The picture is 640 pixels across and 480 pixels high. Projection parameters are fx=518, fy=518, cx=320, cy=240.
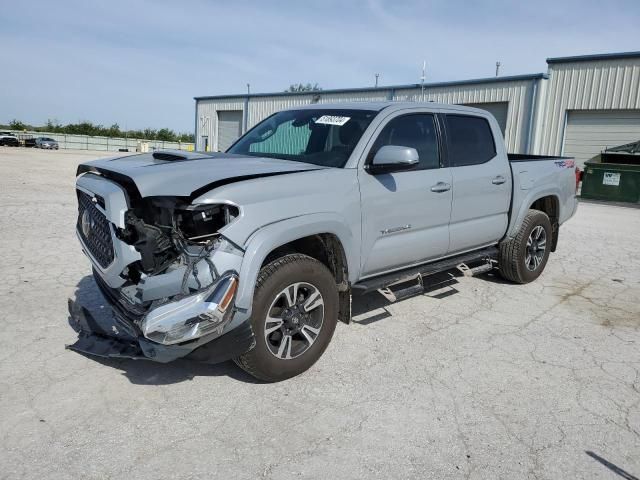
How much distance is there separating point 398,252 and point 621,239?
7.19 metres

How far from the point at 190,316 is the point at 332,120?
232cm

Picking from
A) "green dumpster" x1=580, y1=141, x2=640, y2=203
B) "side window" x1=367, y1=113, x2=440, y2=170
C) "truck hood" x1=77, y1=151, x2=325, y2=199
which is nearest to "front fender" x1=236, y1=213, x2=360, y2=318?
"truck hood" x1=77, y1=151, x2=325, y2=199

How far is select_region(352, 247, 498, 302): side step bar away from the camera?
4.11 metres

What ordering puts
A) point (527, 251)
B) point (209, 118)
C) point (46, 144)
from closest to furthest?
point (527, 251)
point (209, 118)
point (46, 144)

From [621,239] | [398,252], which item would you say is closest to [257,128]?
[398,252]

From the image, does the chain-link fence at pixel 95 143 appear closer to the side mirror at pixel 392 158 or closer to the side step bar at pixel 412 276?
the side step bar at pixel 412 276

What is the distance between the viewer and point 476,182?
16.5 feet

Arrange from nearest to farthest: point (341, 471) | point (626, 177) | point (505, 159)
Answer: point (341, 471), point (505, 159), point (626, 177)

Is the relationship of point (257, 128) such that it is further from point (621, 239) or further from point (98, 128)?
point (98, 128)

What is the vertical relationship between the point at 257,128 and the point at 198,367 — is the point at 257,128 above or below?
above

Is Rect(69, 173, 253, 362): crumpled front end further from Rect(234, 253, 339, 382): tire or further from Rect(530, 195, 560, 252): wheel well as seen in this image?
Rect(530, 195, 560, 252): wheel well

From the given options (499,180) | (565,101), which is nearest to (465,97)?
(565,101)

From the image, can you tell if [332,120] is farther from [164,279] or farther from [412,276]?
[164,279]

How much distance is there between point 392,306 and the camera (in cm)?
528
